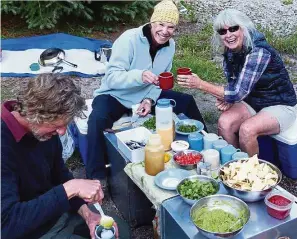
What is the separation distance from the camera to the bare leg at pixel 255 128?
350cm

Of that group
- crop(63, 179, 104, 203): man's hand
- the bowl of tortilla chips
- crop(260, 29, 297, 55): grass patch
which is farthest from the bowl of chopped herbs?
crop(260, 29, 297, 55): grass patch

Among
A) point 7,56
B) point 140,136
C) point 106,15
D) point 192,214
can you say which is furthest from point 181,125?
point 106,15

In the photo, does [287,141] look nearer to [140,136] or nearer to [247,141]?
[247,141]

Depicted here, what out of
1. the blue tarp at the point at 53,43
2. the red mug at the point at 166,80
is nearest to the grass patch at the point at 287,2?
the blue tarp at the point at 53,43

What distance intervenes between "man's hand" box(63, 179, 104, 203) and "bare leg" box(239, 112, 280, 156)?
1.59m

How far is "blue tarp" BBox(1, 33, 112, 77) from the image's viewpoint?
6.34 meters

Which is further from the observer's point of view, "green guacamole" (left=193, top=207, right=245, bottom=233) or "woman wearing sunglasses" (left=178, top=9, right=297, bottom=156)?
"woman wearing sunglasses" (left=178, top=9, right=297, bottom=156)

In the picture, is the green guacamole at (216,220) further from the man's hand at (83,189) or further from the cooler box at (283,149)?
→ the cooler box at (283,149)

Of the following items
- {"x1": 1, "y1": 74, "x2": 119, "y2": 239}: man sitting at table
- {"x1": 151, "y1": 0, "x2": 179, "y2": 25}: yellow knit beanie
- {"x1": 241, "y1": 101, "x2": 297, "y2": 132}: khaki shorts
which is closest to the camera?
{"x1": 1, "y1": 74, "x2": 119, "y2": 239}: man sitting at table

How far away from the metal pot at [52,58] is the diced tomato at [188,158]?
3242 mm

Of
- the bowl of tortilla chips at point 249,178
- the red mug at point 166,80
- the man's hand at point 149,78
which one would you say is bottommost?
the bowl of tortilla chips at point 249,178

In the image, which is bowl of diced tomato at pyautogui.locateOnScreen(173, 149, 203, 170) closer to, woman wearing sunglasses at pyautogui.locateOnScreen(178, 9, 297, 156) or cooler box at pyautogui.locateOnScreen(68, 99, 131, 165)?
woman wearing sunglasses at pyautogui.locateOnScreen(178, 9, 297, 156)

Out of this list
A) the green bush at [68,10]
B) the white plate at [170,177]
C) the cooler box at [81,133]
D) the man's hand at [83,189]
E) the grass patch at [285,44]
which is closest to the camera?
the man's hand at [83,189]

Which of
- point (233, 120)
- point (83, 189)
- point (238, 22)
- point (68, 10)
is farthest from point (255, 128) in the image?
point (68, 10)
